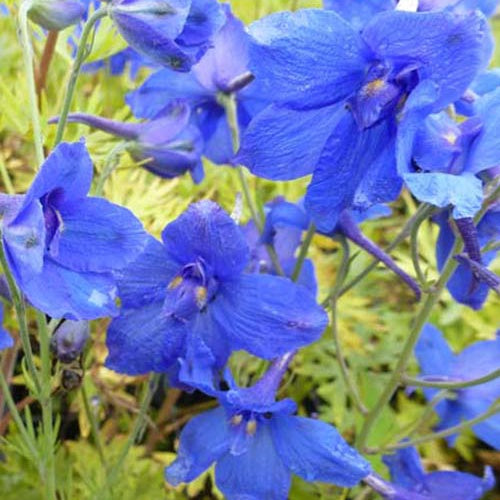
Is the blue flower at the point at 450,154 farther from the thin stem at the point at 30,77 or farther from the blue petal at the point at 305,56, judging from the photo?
the thin stem at the point at 30,77

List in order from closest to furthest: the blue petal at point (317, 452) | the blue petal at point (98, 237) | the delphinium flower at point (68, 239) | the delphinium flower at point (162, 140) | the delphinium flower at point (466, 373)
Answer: the delphinium flower at point (68, 239) → the blue petal at point (98, 237) → the blue petal at point (317, 452) → the delphinium flower at point (162, 140) → the delphinium flower at point (466, 373)

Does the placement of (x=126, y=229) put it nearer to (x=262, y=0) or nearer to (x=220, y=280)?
(x=220, y=280)

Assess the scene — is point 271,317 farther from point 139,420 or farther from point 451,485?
point 451,485

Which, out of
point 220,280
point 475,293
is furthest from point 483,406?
point 220,280

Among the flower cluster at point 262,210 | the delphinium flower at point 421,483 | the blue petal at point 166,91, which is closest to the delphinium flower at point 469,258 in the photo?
the flower cluster at point 262,210

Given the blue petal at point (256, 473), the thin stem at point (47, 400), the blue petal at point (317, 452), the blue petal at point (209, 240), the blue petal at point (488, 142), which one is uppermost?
the blue petal at point (488, 142)

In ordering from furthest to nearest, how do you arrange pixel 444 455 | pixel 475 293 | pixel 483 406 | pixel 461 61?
pixel 444 455
pixel 483 406
pixel 475 293
pixel 461 61
